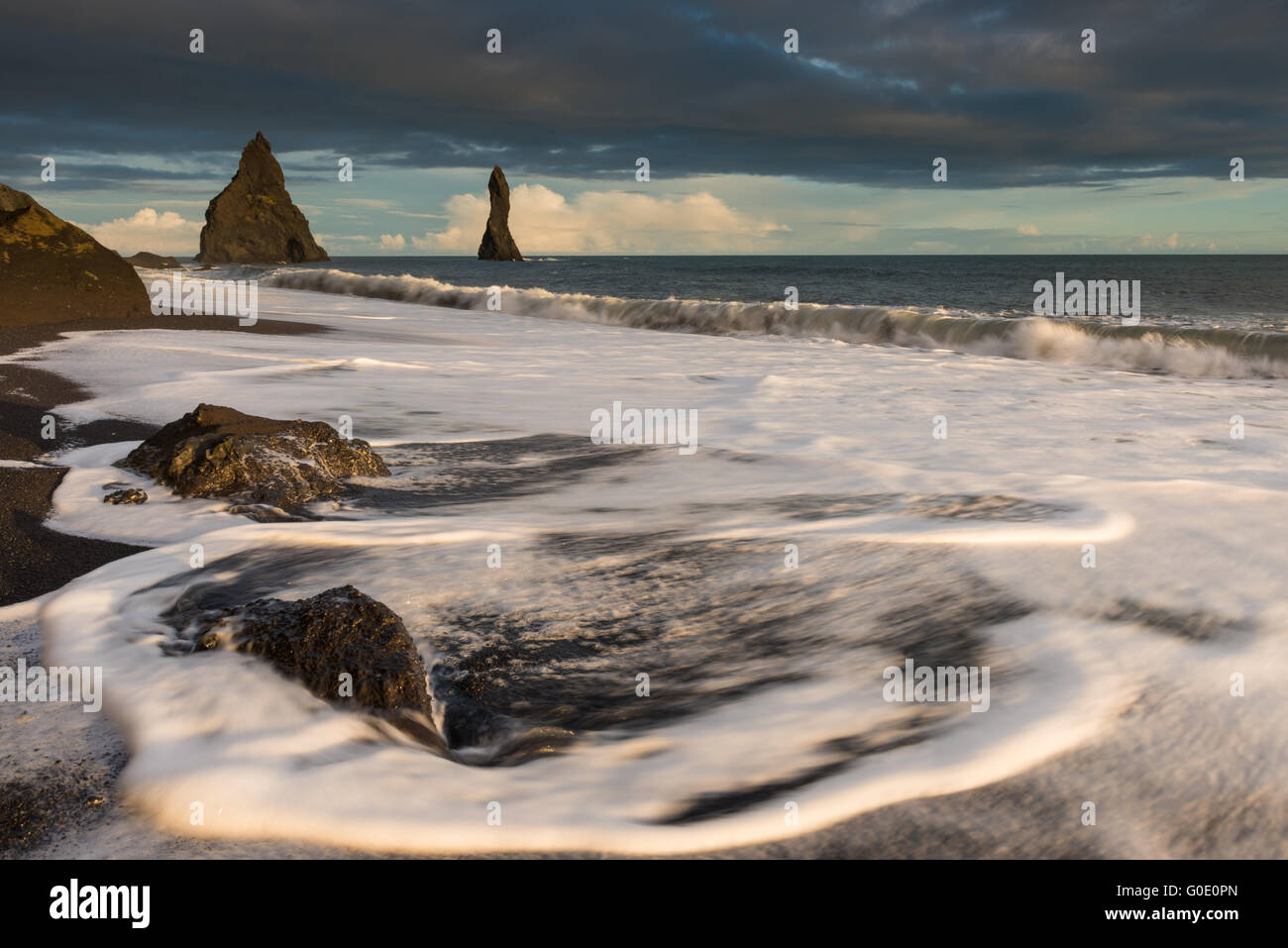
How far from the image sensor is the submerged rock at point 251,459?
468 centimetres

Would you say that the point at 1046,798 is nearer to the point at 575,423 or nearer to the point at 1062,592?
the point at 1062,592

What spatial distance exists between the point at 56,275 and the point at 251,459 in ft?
37.0

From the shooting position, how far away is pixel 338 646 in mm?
2738

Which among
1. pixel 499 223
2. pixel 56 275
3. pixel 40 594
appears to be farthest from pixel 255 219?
pixel 40 594

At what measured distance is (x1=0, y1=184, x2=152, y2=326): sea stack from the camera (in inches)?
500

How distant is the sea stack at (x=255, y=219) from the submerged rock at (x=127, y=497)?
390ft

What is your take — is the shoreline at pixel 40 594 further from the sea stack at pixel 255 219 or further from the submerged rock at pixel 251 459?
the sea stack at pixel 255 219

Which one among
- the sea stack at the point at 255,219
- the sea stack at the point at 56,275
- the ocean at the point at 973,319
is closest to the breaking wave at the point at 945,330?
the ocean at the point at 973,319

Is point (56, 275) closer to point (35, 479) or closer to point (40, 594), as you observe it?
point (35, 479)

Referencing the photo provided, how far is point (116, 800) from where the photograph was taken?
7.09 feet

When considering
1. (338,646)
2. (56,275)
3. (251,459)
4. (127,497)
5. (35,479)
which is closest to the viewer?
(338,646)
